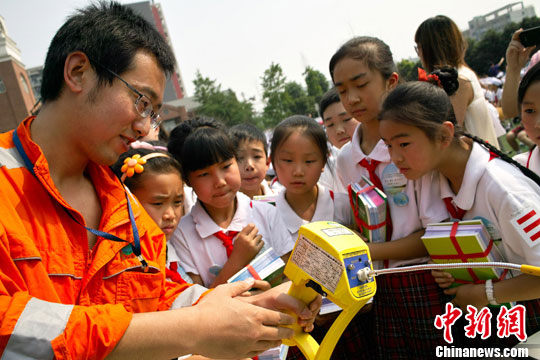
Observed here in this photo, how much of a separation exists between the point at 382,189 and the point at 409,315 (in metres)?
0.73

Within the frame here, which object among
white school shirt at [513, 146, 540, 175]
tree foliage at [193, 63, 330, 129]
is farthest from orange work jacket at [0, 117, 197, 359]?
tree foliage at [193, 63, 330, 129]

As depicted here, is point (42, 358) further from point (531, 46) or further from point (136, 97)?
point (531, 46)

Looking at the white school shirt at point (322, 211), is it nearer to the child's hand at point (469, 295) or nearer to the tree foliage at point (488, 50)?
the child's hand at point (469, 295)

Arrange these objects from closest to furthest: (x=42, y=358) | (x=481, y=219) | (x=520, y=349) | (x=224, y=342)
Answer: (x=42, y=358) → (x=224, y=342) → (x=520, y=349) → (x=481, y=219)

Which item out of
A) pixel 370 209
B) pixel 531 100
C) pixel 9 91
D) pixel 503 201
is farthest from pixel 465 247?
pixel 9 91

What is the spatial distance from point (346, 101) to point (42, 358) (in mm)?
2036

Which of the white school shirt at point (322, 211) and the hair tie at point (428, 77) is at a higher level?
the hair tie at point (428, 77)

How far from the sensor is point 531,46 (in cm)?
274

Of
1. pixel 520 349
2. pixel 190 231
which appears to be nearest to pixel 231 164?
pixel 190 231

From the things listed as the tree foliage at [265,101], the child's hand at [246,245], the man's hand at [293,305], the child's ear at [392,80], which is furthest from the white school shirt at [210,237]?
the tree foliage at [265,101]

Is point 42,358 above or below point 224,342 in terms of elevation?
above

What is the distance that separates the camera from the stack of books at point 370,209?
1.93m

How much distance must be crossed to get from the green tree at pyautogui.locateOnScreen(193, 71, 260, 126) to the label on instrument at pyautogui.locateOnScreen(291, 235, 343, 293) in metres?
32.9

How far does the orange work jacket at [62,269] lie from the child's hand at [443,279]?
4.39ft
